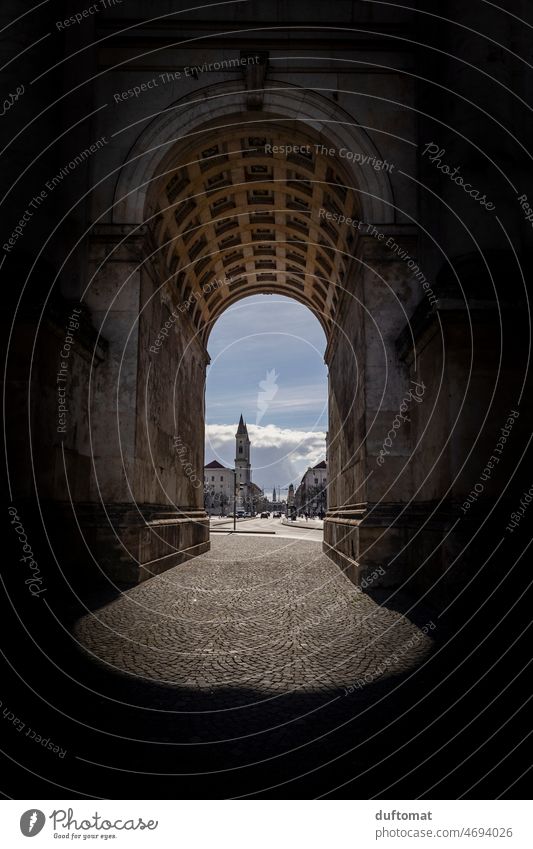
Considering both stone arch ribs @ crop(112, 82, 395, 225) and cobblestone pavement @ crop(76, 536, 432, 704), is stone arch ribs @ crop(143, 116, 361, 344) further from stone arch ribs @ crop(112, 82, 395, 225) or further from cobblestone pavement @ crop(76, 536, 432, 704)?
cobblestone pavement @ crop(76, 536, 432, 704)

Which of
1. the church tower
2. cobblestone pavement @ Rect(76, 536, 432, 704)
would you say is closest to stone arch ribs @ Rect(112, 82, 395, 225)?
cobblestone pavement @ Rect(76, 536, 432, 704)

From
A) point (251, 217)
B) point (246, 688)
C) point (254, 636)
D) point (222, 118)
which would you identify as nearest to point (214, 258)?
point (251, 217)

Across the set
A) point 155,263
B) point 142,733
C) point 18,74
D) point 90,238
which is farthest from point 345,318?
point 142,733

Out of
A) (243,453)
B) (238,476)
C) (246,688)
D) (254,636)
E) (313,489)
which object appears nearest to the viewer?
(246,688)

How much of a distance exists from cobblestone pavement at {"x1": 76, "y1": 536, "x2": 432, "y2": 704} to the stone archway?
68.2 inches

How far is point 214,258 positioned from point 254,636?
45.4 ft

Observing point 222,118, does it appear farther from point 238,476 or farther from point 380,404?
point 238,476

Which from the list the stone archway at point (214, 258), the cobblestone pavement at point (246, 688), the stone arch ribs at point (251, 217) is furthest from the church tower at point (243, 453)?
the cobblestone pavement at point (246, 688)

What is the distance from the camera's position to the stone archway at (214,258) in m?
11.3

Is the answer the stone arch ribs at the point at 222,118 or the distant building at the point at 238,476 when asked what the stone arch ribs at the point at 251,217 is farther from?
the distant building at the point at 238,476

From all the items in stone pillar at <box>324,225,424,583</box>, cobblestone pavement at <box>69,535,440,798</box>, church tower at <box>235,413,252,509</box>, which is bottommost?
cobblestone pavement at <box>69,535,440,798</box>

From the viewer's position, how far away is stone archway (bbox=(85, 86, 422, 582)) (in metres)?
11.3

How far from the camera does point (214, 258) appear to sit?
1788 cm

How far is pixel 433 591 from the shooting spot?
8.45m
